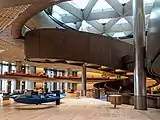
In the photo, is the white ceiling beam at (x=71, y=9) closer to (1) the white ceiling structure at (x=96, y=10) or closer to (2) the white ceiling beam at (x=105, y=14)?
(1) the white ceiling structure at (x=96, y=10)

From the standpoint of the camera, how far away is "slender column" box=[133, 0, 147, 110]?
1232cm

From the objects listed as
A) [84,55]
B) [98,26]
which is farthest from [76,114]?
[98,26]

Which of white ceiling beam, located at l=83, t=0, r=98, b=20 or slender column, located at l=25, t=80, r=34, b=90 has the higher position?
white ceiling beam, located at l=83, t=0, r=98, b=20

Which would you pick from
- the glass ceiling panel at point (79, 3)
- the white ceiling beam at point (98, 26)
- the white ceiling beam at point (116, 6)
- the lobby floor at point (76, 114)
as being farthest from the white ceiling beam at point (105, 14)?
the lobby floor at point (76, 114)

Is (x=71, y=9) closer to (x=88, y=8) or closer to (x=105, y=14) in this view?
(x=88, y=8)

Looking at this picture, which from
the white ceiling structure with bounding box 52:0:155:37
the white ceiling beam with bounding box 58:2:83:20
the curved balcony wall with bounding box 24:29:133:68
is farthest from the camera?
the white ceiling structure with bounding box 52:0:155:37

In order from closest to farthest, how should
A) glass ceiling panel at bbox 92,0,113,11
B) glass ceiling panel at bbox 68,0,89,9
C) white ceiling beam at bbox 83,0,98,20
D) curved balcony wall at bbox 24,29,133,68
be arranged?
curved balcony wall at bbox 24,29,133,68 < white ceiling beam at bbox 83,0,98,20 < glass ceiling panel at bbox 68,0,89,9 < glass ceiling panel at bbox 92,0,113,11

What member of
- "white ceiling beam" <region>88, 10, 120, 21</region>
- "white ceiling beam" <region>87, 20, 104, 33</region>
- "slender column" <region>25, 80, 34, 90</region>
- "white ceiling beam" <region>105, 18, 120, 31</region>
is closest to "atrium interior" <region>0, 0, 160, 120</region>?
"white ceiling beam" <region>88, 10, 120, 21</region>

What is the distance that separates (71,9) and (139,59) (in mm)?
13354

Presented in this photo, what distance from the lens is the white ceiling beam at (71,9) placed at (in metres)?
22.7

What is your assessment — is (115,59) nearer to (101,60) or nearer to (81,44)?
(101,60)

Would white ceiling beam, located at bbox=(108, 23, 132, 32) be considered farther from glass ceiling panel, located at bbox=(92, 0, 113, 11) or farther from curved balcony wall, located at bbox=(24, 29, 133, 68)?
curved balcony wall, located at bbox=(24, 29, 133, 68)

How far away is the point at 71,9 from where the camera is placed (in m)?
24.2

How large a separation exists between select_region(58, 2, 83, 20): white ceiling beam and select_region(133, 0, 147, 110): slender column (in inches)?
430
